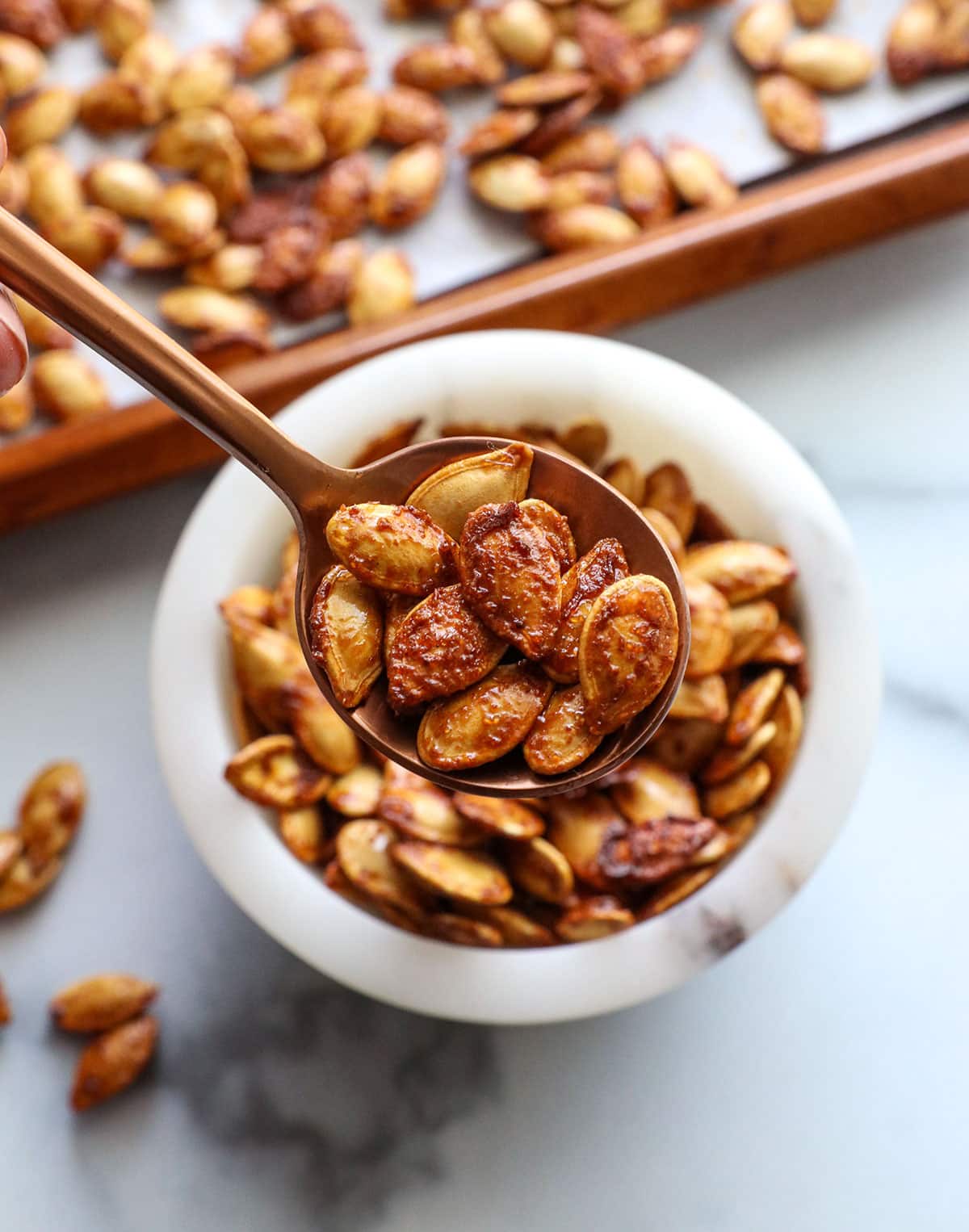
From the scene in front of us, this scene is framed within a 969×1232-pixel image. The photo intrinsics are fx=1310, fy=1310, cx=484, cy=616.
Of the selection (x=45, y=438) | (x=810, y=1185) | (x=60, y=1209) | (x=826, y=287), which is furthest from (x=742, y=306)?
(x=60, y=1209)

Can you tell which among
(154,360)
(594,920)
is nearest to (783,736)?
(594,920)

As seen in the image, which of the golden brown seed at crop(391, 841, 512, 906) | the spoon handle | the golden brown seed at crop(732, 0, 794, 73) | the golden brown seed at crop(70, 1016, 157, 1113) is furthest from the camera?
the golden brown seed at crop(732, 0, 794, 73)

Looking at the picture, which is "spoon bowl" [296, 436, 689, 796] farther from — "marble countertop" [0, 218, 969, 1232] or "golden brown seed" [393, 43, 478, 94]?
"golden brown seed" [393, 43, 478, 94]

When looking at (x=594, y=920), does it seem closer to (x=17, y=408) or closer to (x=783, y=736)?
(x=783, y=736)

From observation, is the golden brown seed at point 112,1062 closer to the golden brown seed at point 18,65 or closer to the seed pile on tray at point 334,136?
the seed pile on tray at point 334,136

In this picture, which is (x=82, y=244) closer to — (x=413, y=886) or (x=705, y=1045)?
(x=413, y=886)

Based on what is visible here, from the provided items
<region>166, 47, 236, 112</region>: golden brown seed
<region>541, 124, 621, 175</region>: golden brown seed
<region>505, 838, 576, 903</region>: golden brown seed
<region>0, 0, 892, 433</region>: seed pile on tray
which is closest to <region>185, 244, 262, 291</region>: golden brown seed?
<region>0, 0, 892, 433</region>: seed pile on tray
